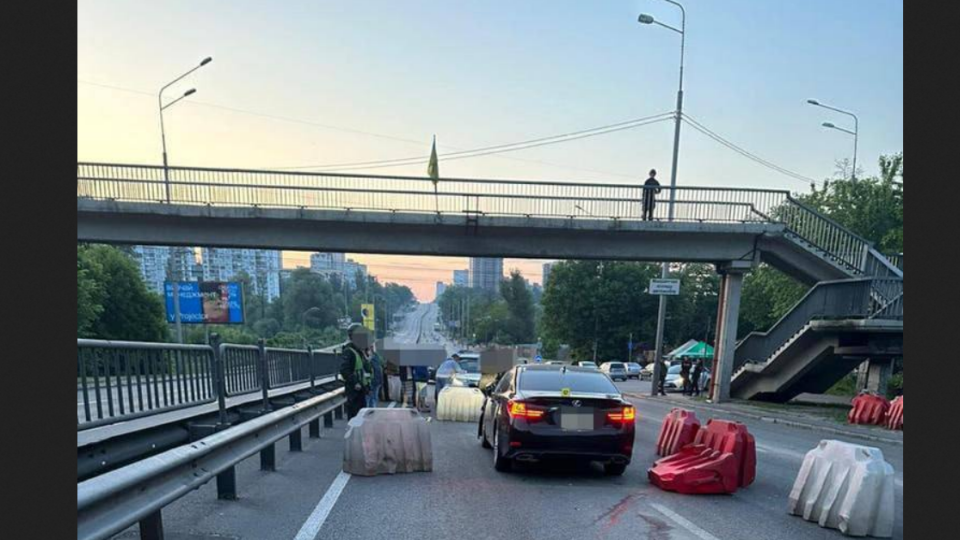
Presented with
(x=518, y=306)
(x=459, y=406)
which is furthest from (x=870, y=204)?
(x=518, y=306)

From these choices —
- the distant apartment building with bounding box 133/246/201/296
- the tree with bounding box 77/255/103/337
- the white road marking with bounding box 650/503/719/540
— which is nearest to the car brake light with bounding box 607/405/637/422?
the white road marking with bounding box 650/503/719/540

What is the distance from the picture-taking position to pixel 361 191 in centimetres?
2270

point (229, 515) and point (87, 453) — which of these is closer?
point (87, 453)

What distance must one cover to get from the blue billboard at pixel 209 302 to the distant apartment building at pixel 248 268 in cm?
254

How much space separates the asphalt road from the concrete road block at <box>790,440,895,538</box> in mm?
175

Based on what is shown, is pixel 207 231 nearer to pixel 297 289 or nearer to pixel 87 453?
pixel 297 289

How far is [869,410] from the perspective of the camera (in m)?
15.8

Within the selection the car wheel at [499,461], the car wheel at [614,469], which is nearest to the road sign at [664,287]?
the car wheel at [614,469]

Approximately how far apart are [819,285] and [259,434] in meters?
17.8

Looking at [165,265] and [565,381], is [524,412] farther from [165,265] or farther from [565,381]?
[165,265]

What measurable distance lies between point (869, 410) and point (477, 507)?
41.2 ft

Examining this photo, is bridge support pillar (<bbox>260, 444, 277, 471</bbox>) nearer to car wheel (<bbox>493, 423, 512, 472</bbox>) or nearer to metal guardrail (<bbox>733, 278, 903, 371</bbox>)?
car wheel (<bbox>493, 423, 512, 472</bbox>)

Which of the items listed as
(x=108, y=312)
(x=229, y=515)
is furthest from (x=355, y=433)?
(x=108, y=312)

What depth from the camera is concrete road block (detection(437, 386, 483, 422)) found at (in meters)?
15.8
